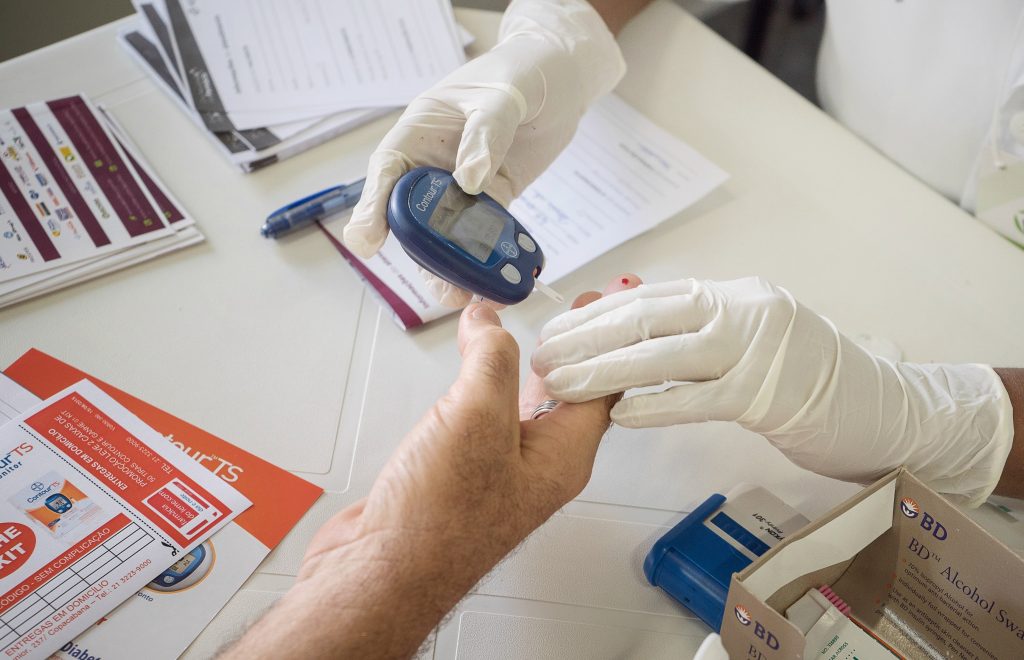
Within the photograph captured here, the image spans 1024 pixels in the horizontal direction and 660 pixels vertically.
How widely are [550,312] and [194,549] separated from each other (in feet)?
1.60

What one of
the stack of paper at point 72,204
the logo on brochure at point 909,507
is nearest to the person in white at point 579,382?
the logo on brochure at point 909,507

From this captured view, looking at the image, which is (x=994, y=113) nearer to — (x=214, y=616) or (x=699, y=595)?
(x=699, y=595)

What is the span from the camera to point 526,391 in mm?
912

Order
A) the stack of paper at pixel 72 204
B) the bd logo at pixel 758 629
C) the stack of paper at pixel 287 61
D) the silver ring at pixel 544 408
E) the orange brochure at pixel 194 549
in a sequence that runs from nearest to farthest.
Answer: the bd logo at pixel 758 629, the orange brochure at pixel 194 549, the silver ring at pixel 544 408, the stack of paper at pixel 72 204, the stack of paper at pixel 287 61

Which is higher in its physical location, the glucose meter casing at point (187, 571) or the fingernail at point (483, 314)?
the fingernail at point (483, 314)

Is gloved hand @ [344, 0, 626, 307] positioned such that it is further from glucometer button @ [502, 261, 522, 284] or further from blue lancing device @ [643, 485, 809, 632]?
blue lancing device @ [643, 485, 809, 632]

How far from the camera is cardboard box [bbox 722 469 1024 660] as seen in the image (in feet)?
2.11

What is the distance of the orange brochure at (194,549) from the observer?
74cm

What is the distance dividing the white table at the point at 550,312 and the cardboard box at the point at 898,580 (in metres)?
0.12

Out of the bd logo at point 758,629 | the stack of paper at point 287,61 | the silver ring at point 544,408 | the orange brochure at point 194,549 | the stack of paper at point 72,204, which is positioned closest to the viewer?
the bd logo at point 758,629

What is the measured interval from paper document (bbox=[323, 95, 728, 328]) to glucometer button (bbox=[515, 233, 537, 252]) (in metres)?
0.16

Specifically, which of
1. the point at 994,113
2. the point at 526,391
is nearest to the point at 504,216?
the point at 526,391

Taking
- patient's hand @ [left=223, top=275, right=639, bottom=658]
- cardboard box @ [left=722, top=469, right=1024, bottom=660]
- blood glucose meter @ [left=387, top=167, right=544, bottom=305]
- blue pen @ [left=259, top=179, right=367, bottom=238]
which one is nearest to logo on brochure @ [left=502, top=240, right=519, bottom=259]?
blood glucose meter @ [left=387, top=167, right=544, bottom=305]

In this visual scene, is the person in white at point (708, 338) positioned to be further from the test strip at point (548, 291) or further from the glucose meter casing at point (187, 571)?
the glucose meter casing at point (187, 571)
